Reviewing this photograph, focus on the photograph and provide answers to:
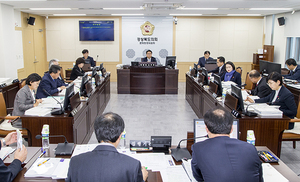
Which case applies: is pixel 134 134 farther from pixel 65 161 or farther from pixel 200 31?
pixel 200 31

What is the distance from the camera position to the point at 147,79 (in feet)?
30.2

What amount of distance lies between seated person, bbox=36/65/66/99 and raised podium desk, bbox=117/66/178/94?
3622 mm

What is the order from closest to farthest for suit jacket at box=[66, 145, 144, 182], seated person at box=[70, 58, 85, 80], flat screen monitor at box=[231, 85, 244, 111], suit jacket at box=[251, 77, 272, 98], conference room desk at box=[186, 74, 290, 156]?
suit jacket at box=[66, 145, 144, 182] → conference room desk at box=[186, 74, 290, 156] → flat screen monitor at box=[231, 85, 244, 111] → suit jacket at box=[251, 77, 272, 98] → seated person at box=[70, 58, 85, 80]

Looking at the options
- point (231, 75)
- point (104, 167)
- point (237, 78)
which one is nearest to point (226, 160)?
point (104, 167)

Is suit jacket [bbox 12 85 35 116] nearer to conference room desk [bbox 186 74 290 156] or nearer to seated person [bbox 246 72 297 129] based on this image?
conference room desk [bbox 186 74 290 156]

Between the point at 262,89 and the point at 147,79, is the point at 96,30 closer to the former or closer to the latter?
the point at 147,79

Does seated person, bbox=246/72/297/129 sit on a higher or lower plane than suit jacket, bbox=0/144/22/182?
higher

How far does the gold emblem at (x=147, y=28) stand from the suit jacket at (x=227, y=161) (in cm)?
1032

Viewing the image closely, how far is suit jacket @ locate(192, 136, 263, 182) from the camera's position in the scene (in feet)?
5.90

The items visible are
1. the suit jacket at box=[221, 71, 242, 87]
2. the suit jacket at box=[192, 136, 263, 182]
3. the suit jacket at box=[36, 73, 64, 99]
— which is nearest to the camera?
the suit jacket at box=[192, 136, 263, 182]

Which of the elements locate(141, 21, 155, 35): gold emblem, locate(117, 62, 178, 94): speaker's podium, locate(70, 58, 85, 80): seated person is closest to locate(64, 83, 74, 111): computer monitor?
locate(70, 58, 85, 80): seated person

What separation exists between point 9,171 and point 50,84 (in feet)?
11.6

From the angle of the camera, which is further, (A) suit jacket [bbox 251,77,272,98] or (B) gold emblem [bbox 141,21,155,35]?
(B) gold emblem [bbox 141,21,155,35]

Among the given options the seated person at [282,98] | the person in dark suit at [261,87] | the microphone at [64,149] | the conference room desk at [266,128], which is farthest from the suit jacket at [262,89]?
the microphone at [64,149]
